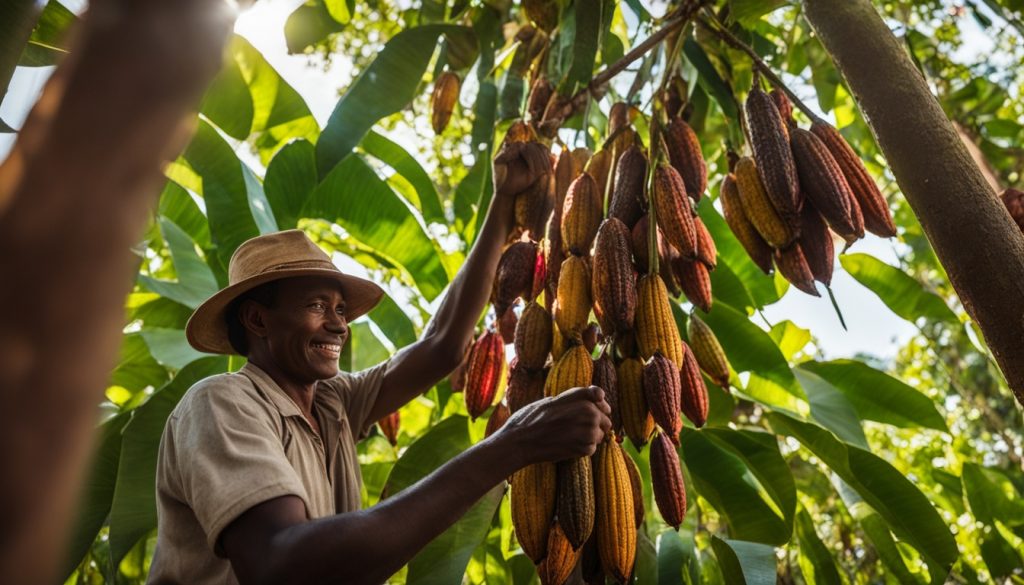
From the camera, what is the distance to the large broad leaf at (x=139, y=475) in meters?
1.75

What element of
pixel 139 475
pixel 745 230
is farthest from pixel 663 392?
pixel 139 475

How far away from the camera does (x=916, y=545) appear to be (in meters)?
1.76

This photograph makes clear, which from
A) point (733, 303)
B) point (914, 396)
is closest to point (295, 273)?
point (733, 303)

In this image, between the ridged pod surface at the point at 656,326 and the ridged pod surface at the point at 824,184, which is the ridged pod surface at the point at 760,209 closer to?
the ridged pod surface at the point at 824,184

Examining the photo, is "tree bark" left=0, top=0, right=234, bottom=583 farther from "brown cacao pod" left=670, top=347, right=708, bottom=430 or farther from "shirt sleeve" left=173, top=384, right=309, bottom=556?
"brown cacao pod" left=670, top=347, right=708, bottom=430

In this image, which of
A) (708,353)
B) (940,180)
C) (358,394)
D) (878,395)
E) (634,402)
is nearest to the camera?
(940,180)

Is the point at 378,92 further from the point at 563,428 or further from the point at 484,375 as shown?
the point at 563,428

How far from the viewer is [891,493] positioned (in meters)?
1.76

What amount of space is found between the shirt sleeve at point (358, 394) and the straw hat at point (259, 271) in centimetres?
22

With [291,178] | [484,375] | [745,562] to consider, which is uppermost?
[291,178]

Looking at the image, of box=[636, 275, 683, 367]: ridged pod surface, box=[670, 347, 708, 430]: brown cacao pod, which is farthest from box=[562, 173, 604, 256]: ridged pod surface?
box=[670, 347, 708, 430]: brown cacao pod

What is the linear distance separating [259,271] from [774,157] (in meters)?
1.02

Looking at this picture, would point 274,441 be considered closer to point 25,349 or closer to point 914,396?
point 25,349

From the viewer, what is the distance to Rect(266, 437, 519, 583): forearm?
1.12 metres
